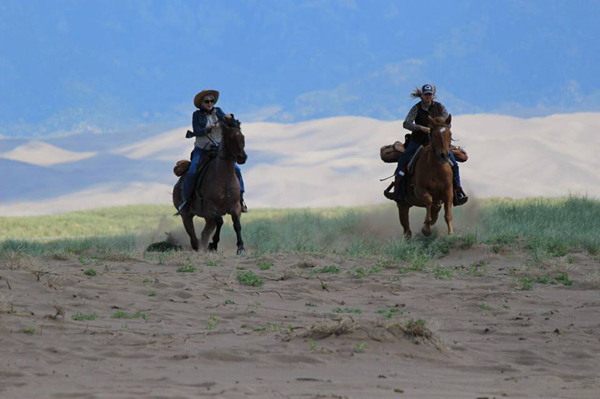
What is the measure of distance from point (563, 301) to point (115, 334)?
17.3 feet

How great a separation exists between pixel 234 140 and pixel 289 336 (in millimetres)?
8921

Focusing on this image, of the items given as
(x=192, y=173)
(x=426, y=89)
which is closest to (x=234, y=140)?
(x=192, y=173)

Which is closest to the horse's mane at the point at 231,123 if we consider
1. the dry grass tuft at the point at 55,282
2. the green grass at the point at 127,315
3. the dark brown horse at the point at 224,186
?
the dark brown horse at the point at 224,186

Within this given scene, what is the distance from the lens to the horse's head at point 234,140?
17.2 meters

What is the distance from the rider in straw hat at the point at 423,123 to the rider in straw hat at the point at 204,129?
310cm

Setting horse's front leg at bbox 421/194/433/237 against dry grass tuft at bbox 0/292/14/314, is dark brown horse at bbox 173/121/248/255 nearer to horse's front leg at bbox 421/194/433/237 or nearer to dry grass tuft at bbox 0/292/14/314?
horse's front leg at bbox 421/194/433/237

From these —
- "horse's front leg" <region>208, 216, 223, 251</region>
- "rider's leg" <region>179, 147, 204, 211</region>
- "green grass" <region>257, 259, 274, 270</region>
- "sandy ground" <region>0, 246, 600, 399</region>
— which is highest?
"rider's leg" <region>179, 147, 204, 211</region>

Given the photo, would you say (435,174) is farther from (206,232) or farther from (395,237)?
(206,232)

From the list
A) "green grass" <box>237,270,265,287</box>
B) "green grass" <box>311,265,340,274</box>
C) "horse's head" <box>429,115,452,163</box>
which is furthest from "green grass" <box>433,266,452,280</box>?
"horse's head" <box>429,115,452,163</box>

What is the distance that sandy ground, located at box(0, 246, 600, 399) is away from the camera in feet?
23.4

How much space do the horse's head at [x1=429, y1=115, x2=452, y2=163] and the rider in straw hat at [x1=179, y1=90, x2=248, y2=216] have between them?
3.28 meters

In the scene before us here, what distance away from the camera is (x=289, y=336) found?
8664 mm

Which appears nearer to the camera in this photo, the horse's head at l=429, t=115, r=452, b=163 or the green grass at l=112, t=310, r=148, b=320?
the green grass at l=112, t=310, r=148, b=320

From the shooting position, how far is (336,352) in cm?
818
